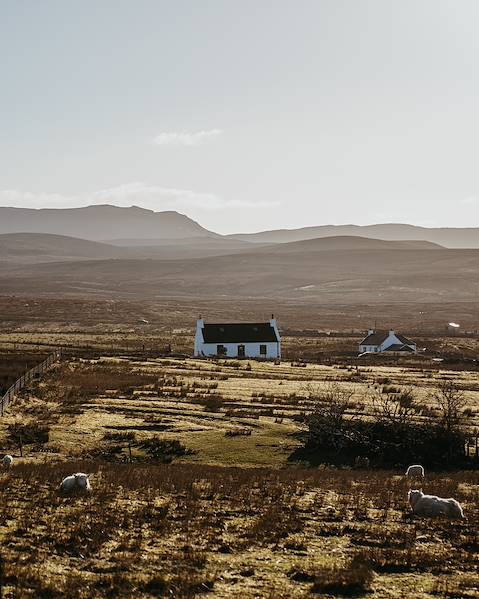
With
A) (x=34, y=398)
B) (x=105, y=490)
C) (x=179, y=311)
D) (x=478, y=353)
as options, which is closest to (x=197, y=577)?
(x=105, y=490)

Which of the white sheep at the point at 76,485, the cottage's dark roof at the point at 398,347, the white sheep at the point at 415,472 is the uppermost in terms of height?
the white sheep at the point at 76,485

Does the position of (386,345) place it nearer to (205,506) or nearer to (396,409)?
(396,409)

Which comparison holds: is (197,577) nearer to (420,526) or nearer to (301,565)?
(301,565)

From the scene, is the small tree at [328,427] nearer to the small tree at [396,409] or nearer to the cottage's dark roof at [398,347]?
the small tree at [396,409]

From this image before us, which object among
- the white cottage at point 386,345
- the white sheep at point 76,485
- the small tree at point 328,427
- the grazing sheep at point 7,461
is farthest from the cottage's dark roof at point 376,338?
Answer: the white sheep at point 76,485

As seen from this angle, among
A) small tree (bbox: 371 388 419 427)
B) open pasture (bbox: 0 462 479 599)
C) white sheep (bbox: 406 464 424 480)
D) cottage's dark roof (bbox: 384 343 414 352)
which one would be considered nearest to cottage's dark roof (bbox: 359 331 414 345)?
cottage's dark roof (bbox: 384 343 414 352)

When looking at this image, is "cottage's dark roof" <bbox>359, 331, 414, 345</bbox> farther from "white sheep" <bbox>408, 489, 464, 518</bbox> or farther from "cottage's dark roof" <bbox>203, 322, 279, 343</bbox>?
"white sheep" <bbox>408, 489, 464, 518</bbox>
